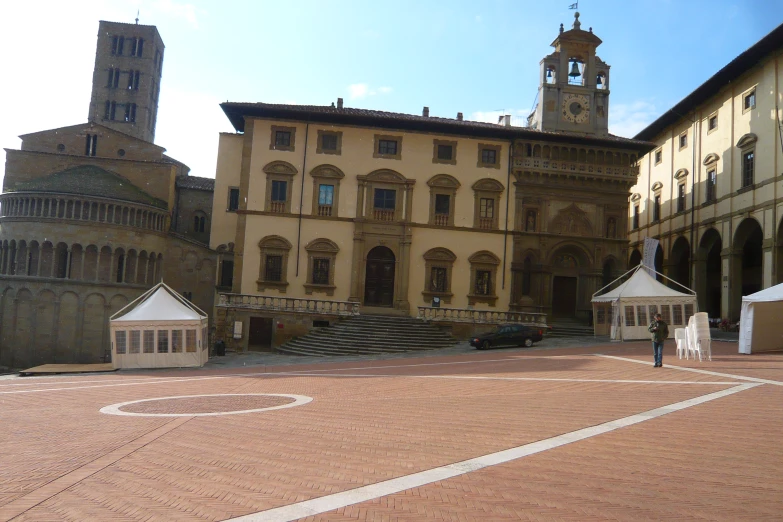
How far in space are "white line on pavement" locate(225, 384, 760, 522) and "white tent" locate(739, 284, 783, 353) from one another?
14.9 m

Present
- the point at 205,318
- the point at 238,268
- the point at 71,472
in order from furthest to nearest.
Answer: the point at 238,268 → the point at 205,318 → the point at 71,472

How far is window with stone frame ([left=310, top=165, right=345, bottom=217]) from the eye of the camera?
40.3 meters

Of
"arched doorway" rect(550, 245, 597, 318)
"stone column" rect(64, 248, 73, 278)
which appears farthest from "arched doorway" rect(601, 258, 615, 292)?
"stone column" rect(64, 248, 73, 278)

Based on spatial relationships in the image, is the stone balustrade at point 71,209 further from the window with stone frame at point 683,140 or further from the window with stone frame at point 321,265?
the window with stone frame at point 683,140

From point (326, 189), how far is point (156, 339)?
15.6m

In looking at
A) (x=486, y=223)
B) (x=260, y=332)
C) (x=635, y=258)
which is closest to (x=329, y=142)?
(x=486, y=223)

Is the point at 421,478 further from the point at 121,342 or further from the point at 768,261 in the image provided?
the point at 768,261

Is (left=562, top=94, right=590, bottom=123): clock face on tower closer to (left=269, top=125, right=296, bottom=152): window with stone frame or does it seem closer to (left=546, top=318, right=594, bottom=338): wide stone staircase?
(left=546, top=318, right=594, bottom=338): wide stone staircase

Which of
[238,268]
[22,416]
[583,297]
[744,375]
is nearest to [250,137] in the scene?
[238,268]

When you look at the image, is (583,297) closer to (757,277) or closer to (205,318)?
(757,277)

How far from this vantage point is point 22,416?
1434 centimetres

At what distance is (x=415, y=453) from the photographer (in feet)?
31.4

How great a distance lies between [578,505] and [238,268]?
34558 millimetres

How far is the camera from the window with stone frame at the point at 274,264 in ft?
130
